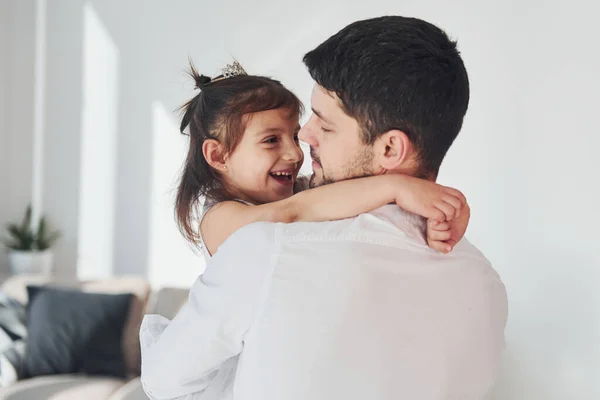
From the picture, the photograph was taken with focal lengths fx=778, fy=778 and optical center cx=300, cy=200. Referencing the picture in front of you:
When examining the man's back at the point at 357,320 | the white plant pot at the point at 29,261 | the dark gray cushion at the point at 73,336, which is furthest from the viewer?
the white plant pot at the point at 29,261

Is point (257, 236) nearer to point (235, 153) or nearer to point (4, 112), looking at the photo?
point (235, 153)

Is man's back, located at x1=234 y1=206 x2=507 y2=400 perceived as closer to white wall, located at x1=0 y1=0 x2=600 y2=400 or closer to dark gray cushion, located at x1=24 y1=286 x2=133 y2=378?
white wall, located at x1=0 y1=0 x2=600 y2=400

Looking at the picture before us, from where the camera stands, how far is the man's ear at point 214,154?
1558 mm

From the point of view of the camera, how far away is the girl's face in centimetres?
153

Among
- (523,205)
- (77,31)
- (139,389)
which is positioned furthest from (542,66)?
(77,31)

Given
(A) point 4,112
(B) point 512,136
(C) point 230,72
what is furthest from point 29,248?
(C) point 230,72

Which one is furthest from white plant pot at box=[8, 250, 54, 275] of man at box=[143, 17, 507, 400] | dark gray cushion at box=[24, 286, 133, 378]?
man at box=[143, 17, 507, 400]

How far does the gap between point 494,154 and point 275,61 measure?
1.43 m

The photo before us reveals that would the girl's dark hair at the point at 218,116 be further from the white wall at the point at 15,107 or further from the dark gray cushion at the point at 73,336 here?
the white wall at the point at 15,107

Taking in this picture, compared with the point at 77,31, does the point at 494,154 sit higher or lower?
lower

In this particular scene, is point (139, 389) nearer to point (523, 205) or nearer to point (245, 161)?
point (523, 205)

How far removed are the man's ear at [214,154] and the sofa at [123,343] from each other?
2187mm

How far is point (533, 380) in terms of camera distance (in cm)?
330

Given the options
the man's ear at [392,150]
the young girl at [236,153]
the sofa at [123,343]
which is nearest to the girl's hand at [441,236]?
the man's ear at [392,150]
